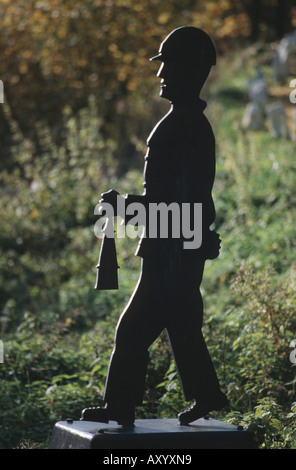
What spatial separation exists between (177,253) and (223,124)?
33.1ft

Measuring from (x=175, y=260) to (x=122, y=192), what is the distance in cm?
664

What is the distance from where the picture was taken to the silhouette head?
433 centimetres

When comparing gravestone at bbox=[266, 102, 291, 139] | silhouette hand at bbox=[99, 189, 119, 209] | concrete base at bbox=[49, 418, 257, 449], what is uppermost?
gravestone at bbox=[266, 102, 291, 139]

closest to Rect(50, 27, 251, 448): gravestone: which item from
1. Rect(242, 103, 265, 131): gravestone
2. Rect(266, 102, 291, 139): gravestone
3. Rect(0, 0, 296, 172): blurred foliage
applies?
Rect(266, 102, 291, 139): gravestone

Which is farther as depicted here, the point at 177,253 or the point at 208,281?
the point at 208,281

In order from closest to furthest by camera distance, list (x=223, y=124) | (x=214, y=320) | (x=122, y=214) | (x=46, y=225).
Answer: (x=122, y=214) → (x=214, y=320) → (x=46, y=225) → (x=223, y=124)

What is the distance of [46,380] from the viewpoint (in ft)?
21.2

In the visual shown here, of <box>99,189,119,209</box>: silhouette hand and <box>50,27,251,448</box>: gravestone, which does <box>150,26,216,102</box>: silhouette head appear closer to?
<box>50,27,251,448</box>: gravestone

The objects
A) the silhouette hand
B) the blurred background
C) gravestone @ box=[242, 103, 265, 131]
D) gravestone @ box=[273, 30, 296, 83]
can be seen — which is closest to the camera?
the silhouette hand

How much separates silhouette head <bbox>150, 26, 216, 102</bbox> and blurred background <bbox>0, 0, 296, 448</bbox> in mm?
1720

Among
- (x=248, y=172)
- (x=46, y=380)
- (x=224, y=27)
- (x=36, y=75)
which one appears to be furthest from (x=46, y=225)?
(x=224, y=27)

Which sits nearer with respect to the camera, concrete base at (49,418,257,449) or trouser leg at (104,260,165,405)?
concrete base at (49,418,257,449)

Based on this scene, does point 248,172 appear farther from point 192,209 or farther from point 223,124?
point 192,209
